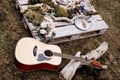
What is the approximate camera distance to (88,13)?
22.3 ft

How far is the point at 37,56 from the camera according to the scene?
5.79m

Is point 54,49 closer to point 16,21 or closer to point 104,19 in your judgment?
point 16,21

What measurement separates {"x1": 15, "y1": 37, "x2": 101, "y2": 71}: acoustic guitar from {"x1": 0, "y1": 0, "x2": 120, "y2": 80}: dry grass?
20cm

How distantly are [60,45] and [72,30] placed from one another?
452mm

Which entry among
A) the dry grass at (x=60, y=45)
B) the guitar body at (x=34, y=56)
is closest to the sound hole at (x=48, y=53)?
the guitar body at (x=34, y=56)

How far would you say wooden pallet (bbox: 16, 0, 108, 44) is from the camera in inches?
248

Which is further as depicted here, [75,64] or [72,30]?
[72,30]

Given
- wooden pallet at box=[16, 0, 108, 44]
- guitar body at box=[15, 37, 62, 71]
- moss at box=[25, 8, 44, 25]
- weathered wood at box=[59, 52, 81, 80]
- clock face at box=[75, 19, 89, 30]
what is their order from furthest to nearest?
clock face at box=[75, 19, 89, 30]
wooden pallet at box=[16, 0, 108, 44]
moss at box=[25, 8, 44, 25]
weathered wood at box=[59, 52, 81, 80]
guitar body at box=[15, 37, 62, 71]

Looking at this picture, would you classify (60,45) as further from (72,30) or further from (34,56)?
(34,56)

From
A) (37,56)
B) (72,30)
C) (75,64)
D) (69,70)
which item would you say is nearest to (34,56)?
(37,56)

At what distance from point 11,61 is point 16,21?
3.90 ft

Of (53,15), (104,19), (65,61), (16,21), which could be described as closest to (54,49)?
(65,61)

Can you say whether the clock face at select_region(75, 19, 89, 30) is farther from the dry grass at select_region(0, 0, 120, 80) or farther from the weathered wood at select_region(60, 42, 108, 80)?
the weathered wood at select_region(60, 42, 108, 80)

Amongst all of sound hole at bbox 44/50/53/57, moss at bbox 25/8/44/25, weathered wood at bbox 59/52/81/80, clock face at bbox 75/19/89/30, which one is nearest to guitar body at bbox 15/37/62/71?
sound hole at bbox 44/50/53/57
